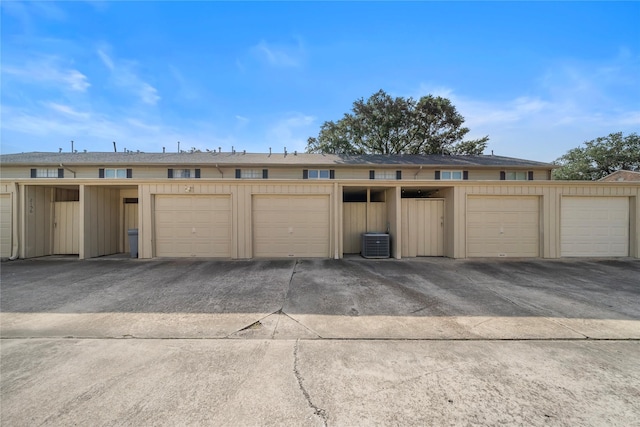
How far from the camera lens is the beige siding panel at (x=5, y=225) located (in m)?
8.67

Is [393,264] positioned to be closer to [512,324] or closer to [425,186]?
[425,186]

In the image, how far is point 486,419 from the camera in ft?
6.54

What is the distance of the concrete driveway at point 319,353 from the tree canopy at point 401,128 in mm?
19277

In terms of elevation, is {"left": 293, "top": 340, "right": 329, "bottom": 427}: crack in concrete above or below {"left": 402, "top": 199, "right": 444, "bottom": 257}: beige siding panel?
below

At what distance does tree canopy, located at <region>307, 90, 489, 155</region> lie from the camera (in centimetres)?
2211

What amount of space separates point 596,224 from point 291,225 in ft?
34.5

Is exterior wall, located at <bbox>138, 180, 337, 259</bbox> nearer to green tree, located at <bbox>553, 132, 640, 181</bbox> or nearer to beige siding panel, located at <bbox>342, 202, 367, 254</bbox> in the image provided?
beige siding panel, located at <bbox>342, 202, 367, 254</bbox>

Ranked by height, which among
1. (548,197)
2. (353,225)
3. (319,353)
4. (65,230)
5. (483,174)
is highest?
(483,174)

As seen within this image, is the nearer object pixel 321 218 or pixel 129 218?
pixel 321 218

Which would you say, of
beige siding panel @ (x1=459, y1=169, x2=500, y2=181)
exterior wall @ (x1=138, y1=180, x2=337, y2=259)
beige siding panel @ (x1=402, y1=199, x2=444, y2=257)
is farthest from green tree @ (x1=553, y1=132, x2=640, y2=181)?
exterior wall @ (x1=138, y1=180, x2=337, y2=259)

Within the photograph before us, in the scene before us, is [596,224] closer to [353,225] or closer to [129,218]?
[353,225]

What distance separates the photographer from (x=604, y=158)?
2933 cm

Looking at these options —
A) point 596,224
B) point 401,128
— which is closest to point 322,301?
point 596,224

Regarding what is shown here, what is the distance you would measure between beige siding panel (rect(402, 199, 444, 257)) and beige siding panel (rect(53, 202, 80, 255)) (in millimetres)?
11949
